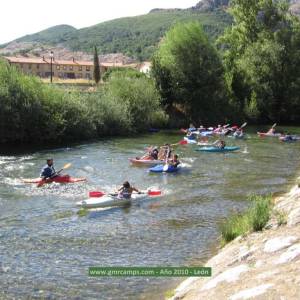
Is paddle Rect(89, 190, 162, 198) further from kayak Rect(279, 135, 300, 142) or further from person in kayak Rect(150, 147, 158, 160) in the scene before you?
kayak Rect(279, 135, 300, 142)

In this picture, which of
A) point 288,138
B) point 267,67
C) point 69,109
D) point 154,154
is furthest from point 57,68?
point 154,154

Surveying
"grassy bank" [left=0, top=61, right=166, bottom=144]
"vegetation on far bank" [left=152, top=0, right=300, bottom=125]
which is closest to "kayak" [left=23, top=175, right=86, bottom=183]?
"grassy bank" [left=0, top=61, right=166, bottom=144]

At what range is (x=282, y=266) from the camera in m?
8.69

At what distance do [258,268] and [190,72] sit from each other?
46738 millimetres

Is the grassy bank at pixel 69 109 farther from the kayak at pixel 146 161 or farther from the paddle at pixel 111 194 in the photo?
the paddle at pixel 111 194

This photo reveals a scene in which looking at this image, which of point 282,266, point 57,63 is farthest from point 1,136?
point 57,63

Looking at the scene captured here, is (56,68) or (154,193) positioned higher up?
(56,68)

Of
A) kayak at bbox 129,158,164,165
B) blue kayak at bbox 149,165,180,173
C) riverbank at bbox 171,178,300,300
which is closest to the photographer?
riverbank at bbox 171,178,300,300

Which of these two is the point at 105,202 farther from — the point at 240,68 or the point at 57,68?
the point at 57,68

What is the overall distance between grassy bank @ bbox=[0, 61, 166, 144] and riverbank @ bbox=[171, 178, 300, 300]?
92.5ft

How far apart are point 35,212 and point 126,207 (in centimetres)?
356

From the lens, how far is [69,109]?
41062 millimetres

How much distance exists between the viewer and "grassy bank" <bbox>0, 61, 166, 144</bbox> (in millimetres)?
37656

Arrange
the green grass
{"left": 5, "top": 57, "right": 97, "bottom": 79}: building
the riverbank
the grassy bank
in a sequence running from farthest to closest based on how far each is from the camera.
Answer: {"left": 5, "top": 57, "right": 97, "bottom": 79}: building → the grassy bank → the green grass → the riverbank
